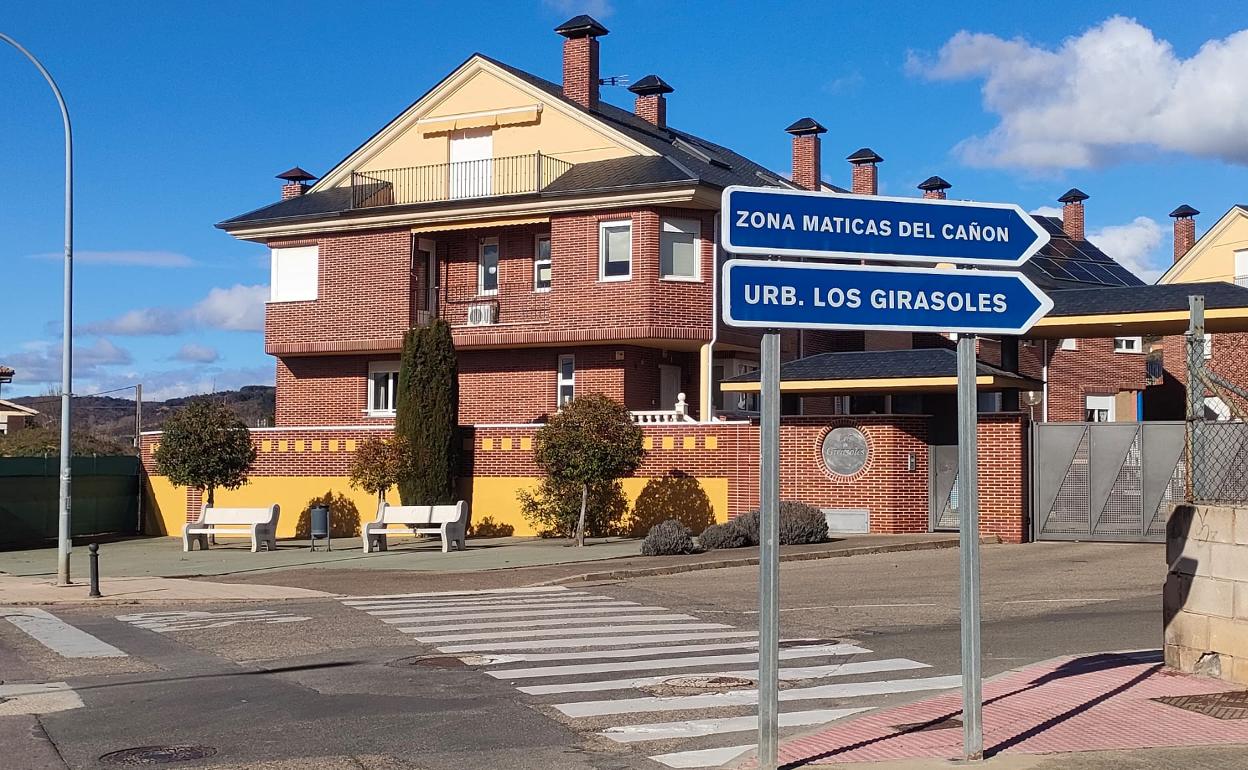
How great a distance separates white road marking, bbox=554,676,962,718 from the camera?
10125 millimetres

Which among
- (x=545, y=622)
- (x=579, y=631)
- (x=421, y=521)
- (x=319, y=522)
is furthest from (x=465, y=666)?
(x=319, y=522)

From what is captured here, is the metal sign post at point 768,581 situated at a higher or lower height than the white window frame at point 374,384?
lower

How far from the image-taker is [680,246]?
110 ft

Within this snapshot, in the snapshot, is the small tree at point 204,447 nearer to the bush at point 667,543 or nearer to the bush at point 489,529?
the bush at point 489,529

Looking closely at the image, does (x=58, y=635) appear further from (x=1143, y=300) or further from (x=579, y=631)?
(x=1143, y=300)

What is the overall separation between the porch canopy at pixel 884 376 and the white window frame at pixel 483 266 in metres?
9.53

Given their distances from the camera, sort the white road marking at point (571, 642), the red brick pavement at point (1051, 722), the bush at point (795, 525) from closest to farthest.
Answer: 1. the red brick pavement at point (1051, 722)
2. the white road marking at point (571, 642)
3. the bush at point (795, 525)

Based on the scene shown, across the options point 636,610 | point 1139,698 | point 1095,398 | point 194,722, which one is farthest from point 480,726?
point 1095,398

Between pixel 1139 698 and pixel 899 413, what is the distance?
63.3 feet

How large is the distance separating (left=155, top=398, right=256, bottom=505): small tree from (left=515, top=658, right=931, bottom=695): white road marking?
→ 860 inches

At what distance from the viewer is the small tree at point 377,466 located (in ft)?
97.7

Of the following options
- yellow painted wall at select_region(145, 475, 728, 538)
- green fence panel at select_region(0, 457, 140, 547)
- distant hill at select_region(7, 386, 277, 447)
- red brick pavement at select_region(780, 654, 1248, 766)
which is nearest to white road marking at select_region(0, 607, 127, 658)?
red brick pavement at select_region(780, 654, 1248, 766)

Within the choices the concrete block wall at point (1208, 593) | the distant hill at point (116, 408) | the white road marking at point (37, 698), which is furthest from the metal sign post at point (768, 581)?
the distant hill at point (116, 408)

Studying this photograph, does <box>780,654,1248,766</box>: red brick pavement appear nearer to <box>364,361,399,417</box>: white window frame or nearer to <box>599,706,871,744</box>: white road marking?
<box>599,706,871,744</box>: white road marking
